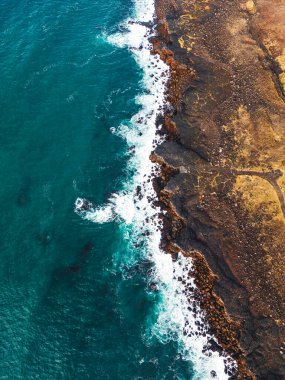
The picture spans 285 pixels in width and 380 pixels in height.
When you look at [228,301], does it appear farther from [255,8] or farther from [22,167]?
[255,8]

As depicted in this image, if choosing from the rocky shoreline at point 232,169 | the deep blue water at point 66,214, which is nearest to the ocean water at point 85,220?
the deep blue water at point 66,214

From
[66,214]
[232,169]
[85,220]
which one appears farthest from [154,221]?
[232,169]

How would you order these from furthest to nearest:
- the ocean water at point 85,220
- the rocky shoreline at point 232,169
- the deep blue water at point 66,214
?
the rocky shoreline at point 232,169
the ocean water at point 85,220
the deep blue water at point 66,214

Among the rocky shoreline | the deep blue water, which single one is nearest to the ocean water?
the deep blue water

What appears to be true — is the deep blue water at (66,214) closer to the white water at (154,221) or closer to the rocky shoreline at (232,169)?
the white water at (154,221)

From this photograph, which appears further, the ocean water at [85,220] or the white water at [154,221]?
the white water at [154,221]

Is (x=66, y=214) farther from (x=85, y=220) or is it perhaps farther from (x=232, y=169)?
(x=232, y=169)
